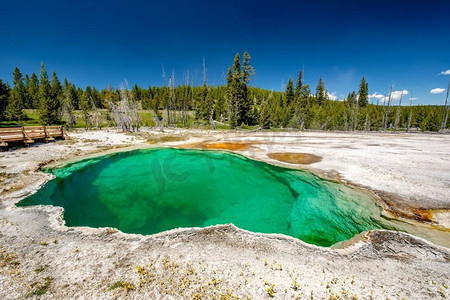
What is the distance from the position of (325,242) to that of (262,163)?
396 inches

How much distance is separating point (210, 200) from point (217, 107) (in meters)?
57.1

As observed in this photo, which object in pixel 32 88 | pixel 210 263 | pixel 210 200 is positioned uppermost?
pixel 32 88

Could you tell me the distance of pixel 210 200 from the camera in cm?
1192

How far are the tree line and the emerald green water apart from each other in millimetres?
28217

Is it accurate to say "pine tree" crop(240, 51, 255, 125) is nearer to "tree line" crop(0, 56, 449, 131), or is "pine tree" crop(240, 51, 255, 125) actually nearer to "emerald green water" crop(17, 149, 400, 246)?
"tree line" crop(0, 56, 449, 131)

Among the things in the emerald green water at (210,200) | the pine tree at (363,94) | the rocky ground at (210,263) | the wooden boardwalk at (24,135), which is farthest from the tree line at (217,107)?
the rocky ground at (210,263)

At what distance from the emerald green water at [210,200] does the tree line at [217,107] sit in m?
28.2

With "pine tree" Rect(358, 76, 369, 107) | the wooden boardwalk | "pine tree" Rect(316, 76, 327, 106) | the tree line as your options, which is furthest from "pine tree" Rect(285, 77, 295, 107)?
the wooden boardwalk

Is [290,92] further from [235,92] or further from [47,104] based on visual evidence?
[47,104]

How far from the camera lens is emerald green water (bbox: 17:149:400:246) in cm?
885

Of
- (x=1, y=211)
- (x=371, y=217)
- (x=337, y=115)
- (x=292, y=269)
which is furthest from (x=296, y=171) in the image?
(x=337, y=115)

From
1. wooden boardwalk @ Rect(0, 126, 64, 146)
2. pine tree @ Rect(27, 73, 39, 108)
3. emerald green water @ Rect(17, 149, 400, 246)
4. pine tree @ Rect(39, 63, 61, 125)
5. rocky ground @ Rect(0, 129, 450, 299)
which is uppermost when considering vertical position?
pine tree @ Rect(27, 73, 39, 108)

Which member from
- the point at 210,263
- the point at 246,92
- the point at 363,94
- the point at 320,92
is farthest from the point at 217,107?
the point at 210,263

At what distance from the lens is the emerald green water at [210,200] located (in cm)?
885
